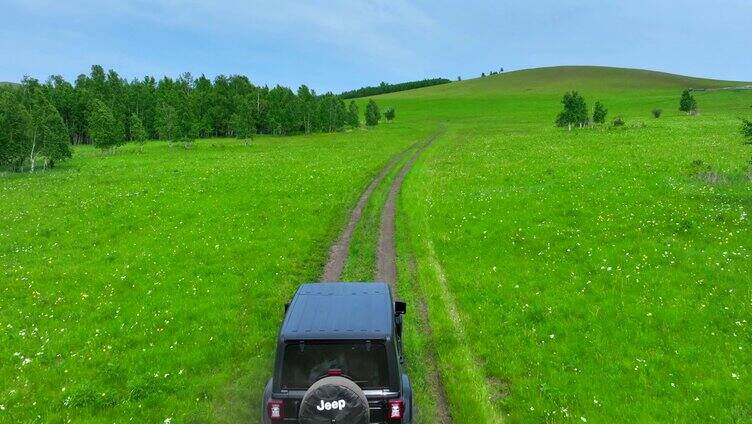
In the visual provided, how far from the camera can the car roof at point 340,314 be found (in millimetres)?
7504

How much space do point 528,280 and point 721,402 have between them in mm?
6990

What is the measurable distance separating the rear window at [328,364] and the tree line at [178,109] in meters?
75.0

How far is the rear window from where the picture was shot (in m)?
7.45

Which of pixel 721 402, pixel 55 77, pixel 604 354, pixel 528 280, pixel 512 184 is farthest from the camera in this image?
pixel 55 77

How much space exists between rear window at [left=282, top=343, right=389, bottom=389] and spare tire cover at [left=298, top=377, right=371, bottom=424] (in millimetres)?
598

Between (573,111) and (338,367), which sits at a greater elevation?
(573,111)

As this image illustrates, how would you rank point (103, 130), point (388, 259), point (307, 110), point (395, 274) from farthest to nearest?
point (307, 110), point (103, 130), point (388, 259), point (395, 274)

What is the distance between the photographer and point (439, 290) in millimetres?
15484

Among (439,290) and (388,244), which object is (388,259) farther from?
(439,290)

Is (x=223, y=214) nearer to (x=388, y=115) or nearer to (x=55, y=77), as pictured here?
(x=388, y=115)

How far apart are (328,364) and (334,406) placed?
0.77m

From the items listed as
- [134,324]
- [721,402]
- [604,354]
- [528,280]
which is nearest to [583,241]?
[528,280]

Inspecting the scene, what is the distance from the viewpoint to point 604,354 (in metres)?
10.9

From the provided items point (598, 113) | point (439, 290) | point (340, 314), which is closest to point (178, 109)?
point (598, 113)
